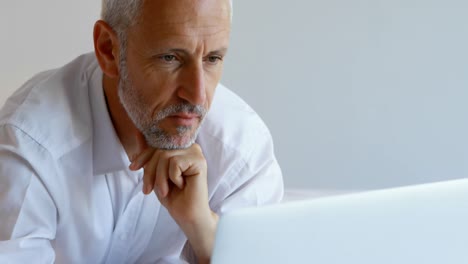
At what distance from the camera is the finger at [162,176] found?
49.6 inches

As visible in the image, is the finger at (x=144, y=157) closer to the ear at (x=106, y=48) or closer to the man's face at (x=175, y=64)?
the man's face at (x=175, y=64)

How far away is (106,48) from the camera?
1351 mm

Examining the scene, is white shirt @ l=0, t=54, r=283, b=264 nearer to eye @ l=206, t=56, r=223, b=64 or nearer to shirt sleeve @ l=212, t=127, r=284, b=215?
shirt sleeve @ l=212, t=127, r=284, b=215

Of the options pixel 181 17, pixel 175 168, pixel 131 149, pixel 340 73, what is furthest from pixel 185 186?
pixel 340 73

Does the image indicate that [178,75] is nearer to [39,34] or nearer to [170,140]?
[170,140]

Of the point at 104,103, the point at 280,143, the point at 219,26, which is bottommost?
the point at 280,143

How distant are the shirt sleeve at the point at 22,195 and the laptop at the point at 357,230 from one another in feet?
2.29

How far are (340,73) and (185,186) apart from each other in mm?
1387

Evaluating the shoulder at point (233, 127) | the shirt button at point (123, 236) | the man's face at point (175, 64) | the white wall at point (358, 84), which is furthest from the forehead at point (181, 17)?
the white wall at point (358, 84)

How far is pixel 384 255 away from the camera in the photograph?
0.64 meters

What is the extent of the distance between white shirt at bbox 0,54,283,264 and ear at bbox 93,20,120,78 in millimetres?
55

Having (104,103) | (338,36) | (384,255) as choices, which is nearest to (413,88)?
(338,36)

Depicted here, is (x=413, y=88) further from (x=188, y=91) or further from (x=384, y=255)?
(x=384, y=255)

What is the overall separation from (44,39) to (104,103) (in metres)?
1.26
